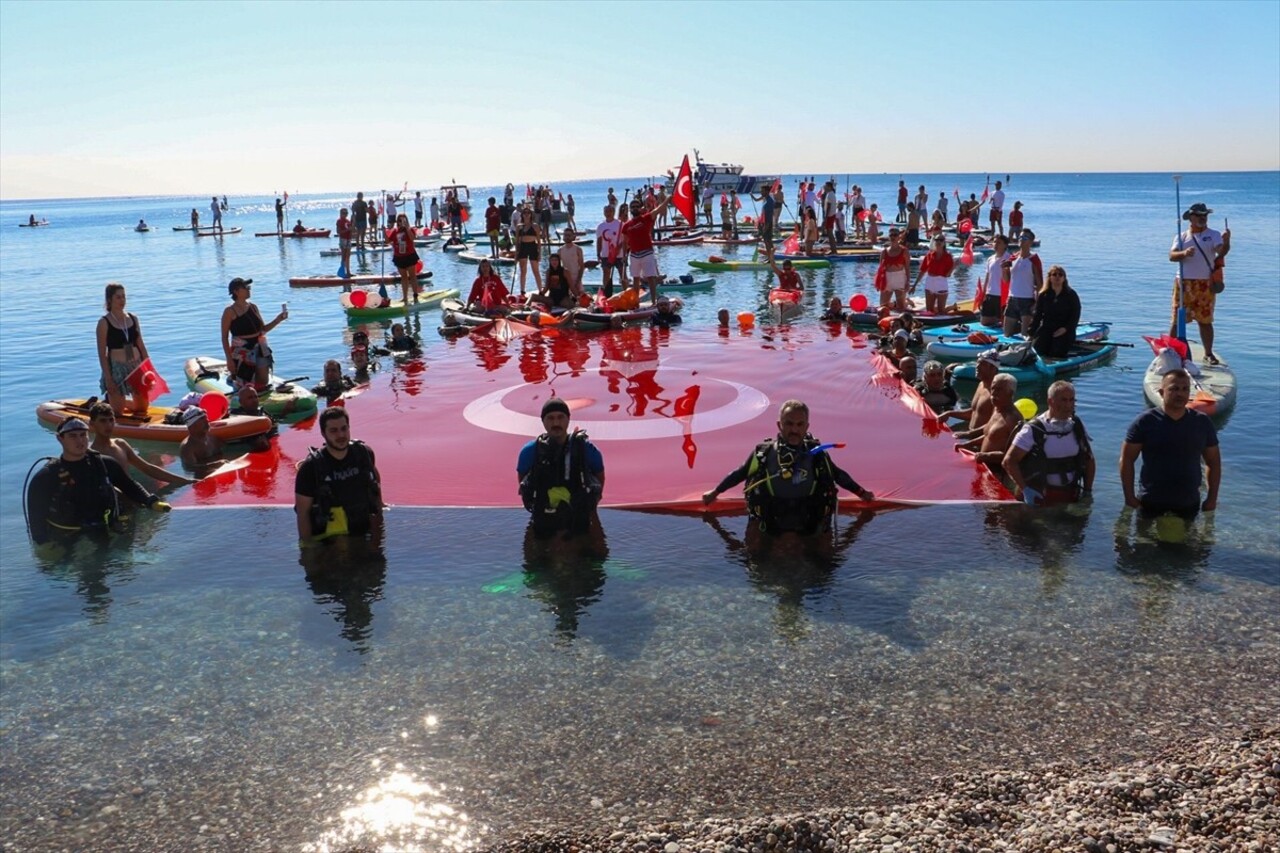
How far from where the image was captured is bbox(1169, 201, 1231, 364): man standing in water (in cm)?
1501

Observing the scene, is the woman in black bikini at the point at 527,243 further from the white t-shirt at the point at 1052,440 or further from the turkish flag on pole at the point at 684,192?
the white t-shirt at the point at 1052,440

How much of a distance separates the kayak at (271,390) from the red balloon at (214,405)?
0.69m

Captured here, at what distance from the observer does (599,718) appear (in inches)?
248

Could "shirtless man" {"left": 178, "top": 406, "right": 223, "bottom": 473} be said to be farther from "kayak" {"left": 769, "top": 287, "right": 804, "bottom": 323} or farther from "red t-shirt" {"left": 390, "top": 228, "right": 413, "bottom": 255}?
"kayak" {"left": 769, "top": 287, "right": 804, "bottom": 323}

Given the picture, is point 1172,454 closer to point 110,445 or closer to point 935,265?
point 110,445

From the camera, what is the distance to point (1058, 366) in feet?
54.4

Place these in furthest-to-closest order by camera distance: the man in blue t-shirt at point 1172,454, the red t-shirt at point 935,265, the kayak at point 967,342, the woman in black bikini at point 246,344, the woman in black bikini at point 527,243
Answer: the woman in black bikini at point 527,243
the red t-shirt at point 935,265
the kayak at point 967,342
the woman in black bikini at point 246,344
the man in blue t-shirt at point 1172,454

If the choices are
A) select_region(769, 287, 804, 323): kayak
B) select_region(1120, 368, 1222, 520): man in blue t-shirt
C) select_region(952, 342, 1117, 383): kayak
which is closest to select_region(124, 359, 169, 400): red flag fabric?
select_region(952, 342, 1117, 383): kayak

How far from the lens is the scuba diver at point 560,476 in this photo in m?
8.63

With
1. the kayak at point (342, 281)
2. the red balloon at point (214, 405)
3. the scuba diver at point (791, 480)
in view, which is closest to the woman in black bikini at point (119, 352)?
the red balloon at point (214, 405)

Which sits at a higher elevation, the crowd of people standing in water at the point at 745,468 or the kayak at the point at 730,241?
the kayak at the point at 730,241

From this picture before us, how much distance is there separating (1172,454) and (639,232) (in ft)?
49.3

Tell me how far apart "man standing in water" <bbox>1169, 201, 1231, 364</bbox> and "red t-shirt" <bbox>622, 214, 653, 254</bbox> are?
35.5ft

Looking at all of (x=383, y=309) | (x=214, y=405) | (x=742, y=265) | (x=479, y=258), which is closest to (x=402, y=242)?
(x=383, y=309)
